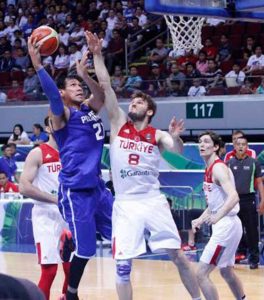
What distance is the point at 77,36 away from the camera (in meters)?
22.1

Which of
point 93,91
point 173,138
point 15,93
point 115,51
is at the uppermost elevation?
point 93,91

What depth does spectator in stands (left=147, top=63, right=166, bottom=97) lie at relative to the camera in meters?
17.7

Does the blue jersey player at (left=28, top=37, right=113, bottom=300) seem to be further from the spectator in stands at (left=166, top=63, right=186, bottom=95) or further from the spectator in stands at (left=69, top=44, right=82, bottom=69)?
the spectator in stands at (left=69, top=44, right=82, bottom=69)

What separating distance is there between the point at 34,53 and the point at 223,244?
235cm

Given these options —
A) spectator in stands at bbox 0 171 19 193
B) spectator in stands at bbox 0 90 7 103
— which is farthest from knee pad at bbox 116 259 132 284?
spectator in stands at bbox 0 90 7 103

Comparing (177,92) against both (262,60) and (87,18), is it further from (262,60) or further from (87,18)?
(87,18)

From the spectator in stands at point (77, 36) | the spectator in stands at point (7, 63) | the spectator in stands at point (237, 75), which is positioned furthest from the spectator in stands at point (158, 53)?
the spectator in stands at point (7, 63)

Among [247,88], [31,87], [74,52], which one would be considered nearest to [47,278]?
[247,88]

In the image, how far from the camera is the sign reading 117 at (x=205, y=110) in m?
17.6

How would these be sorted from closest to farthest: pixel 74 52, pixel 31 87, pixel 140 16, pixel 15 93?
pixel 31 87 → pixel 15 93 → pixel 74 52 → pixel 140 16

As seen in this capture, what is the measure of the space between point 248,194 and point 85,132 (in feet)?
18.1

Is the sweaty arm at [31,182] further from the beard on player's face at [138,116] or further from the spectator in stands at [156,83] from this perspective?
the spectator in stands at [156,83]

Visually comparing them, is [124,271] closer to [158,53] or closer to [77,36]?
[158,53]

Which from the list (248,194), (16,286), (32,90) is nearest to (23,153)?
(32,90)
